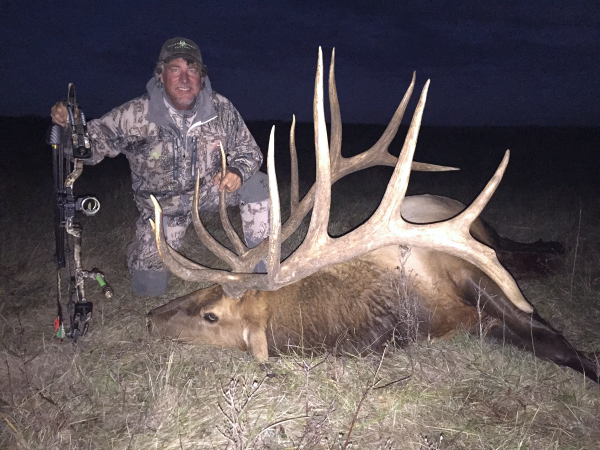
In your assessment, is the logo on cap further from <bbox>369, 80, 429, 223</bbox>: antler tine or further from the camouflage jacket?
<bbox>369, 80, 429, 223</bbox>: antler tine

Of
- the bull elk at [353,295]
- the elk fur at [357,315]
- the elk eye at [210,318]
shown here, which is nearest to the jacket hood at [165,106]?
Answer: the bull elk at [353,295]

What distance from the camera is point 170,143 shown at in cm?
346

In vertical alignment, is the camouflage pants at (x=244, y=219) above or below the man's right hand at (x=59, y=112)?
below

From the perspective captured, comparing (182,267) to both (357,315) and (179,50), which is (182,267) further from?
(179,50)

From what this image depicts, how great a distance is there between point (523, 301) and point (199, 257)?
10.3ft

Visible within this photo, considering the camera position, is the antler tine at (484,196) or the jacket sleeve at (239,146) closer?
the antler tine at (484,196)

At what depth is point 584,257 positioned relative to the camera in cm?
404

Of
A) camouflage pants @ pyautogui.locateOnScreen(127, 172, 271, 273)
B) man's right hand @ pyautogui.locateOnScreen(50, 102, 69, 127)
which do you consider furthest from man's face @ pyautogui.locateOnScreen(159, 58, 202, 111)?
man's right hand @ pyautogui.locateOnScreen(50, 102, 69, 127)

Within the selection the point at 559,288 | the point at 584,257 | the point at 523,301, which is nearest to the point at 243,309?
the point at 523,301

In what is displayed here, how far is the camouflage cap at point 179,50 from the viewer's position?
10.9 ft

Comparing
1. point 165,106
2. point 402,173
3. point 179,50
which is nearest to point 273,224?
point 402,173

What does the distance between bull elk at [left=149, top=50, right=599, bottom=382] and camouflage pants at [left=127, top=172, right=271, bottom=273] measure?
0.93m

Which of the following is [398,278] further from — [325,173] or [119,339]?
[119,339]

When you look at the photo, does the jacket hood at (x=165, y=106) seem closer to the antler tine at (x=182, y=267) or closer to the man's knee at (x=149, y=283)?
the man's knee at (x=149, y=283)
